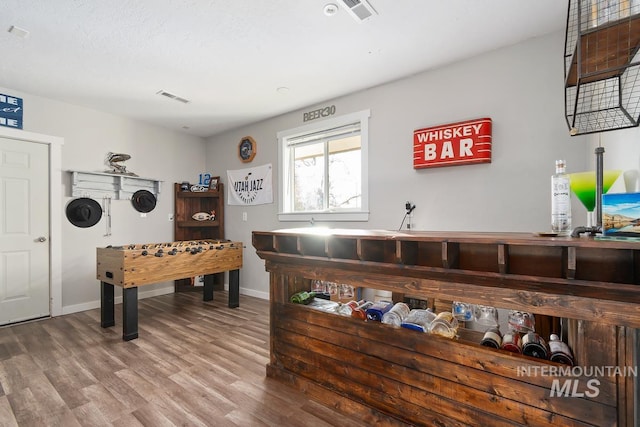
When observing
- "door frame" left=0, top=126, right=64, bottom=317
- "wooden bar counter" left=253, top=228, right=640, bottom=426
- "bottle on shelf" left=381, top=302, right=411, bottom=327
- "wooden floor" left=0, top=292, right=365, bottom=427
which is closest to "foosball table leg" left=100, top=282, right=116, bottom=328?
"wooden floor" left=0, top=292, right=365, bottom=427

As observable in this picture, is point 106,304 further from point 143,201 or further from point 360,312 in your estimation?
point 360,312

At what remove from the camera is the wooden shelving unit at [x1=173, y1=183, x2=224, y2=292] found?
15.9 feet

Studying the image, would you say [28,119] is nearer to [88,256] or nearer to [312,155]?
[88,256]

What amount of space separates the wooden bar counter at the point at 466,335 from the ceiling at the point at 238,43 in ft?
5.35

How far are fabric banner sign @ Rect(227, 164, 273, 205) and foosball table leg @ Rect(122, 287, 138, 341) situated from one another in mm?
2064

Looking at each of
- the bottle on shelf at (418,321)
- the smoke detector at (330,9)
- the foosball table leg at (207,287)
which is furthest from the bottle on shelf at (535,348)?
the foosball table leg at (207,287)

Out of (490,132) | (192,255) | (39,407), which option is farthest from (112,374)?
(490,132)

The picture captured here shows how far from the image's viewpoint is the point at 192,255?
346cm

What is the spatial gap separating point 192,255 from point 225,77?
2.00m

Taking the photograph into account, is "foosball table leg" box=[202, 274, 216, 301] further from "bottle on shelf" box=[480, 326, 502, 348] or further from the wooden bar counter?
"bottle on shelf" box=[480, 326, 502, 348]

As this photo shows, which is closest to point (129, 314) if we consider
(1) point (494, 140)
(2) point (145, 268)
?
(2) point (145, 268)

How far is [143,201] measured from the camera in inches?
176

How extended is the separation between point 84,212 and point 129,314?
5.93ft

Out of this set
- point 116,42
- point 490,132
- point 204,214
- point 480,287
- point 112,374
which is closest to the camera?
point 480,287
